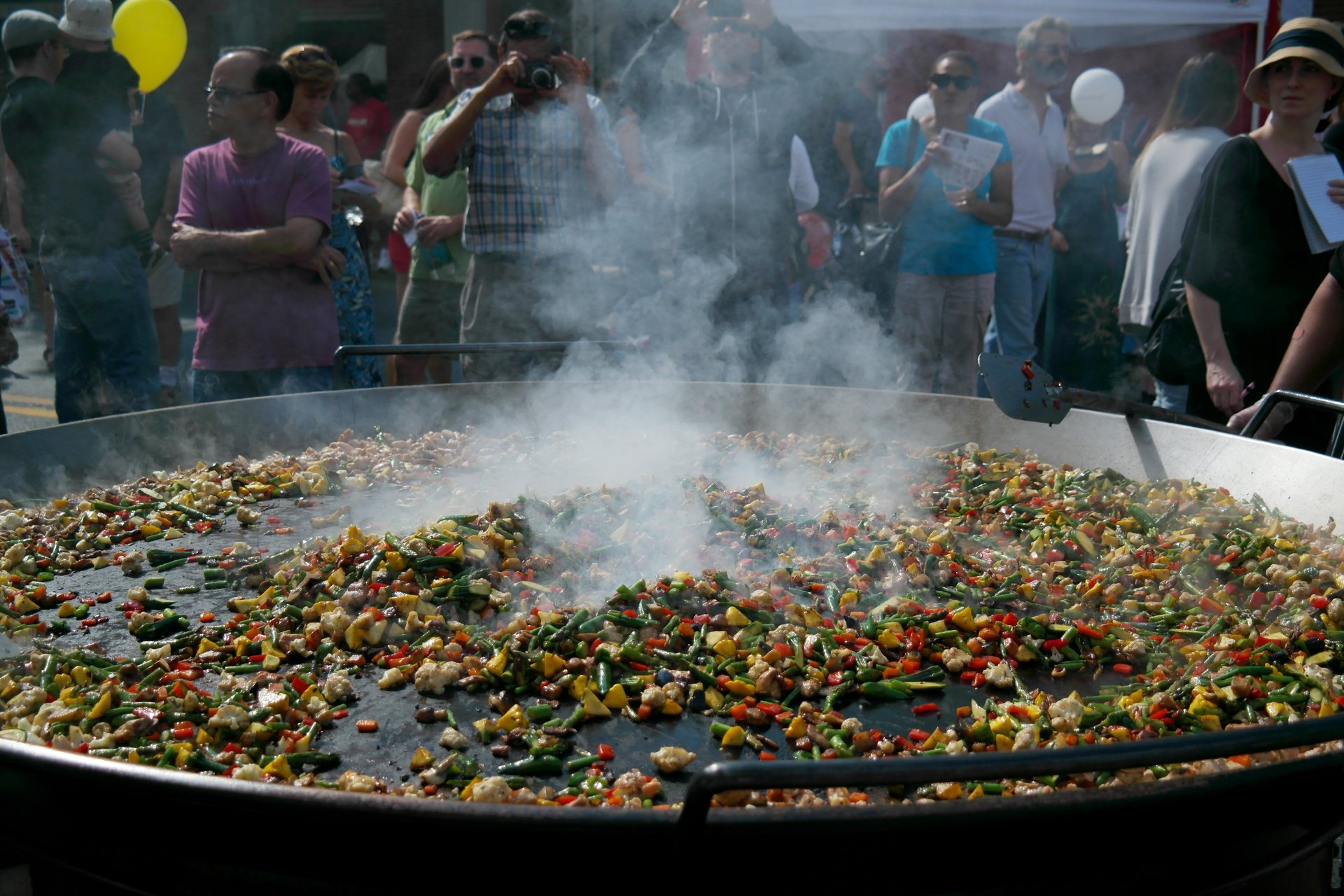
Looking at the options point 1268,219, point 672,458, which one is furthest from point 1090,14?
point 672,458

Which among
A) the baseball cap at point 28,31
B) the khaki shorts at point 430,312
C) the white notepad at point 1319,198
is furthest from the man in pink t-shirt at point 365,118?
the white notepad at point 1319,198

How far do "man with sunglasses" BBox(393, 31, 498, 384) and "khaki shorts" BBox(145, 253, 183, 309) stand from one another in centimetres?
239

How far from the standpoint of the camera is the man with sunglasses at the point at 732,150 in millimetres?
5969

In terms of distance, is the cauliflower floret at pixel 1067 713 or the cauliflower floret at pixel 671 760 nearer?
the cauliflower floret at pixel 671 760

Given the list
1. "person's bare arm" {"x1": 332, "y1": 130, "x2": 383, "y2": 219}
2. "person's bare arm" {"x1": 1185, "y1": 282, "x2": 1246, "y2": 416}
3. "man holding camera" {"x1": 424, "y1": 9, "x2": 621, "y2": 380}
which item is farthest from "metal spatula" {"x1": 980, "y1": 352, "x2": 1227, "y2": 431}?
"person's bare arm" {"x1": 332, "y1": 130, "x2": 383, "y2": 219}

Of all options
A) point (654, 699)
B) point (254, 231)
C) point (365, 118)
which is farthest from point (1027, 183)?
point (365, 118)

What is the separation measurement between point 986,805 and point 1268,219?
3796 millimetres

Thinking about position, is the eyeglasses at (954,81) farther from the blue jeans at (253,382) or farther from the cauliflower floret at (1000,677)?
the cauliflower floret at (1000,677)

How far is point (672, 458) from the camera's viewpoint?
403 centimetres

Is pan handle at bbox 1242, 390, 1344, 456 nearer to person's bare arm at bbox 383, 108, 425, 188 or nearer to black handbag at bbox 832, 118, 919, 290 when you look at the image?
black handbag at bbox 832, 118, 919, 290

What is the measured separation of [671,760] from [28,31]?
19.4ft

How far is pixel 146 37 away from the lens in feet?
23.8

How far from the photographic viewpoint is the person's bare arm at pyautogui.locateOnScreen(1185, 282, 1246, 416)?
4.21 m

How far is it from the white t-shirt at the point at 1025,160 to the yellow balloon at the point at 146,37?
5686 mm
